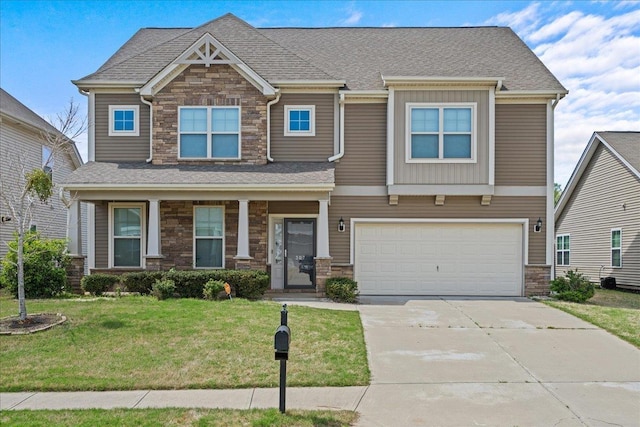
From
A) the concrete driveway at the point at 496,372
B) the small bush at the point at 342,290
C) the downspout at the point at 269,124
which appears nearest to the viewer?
the concrete driveway at the point at 496,372

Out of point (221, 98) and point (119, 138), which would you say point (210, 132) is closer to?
point (221, 98)

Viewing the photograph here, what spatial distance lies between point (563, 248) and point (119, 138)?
19693 mm

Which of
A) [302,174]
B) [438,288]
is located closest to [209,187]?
[302,174]

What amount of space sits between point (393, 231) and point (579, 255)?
11.5 metres

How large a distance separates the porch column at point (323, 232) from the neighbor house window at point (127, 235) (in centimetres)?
535

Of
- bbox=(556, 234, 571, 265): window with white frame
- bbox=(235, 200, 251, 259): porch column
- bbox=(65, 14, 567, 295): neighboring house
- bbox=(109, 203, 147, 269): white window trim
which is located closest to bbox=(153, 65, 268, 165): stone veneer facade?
bbox=(65, 14, 567, 295): neighboring house

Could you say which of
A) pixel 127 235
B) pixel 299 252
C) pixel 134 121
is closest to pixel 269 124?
pixel 299 252

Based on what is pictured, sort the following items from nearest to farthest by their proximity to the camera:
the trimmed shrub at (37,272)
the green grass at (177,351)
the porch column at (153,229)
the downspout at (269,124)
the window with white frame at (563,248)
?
1. the green grass at (177,351)
2. the trimmed shrub at (37,272)
3. the porch column at (153,229)
4. the downspout at (269,124)
5. the window with white frame at (563,248)

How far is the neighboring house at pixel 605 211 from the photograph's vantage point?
58.7 ft

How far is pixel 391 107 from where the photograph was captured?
14.4 meters

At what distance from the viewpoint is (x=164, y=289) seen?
1227cm

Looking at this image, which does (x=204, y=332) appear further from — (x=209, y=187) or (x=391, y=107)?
(x=391, y=107)

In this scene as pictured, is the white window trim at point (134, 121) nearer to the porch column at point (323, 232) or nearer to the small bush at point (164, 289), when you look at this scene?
the small bush at point (164, 289)

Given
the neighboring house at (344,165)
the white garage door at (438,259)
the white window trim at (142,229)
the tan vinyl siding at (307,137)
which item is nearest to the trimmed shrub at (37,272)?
the neighboring house at (344,165)
